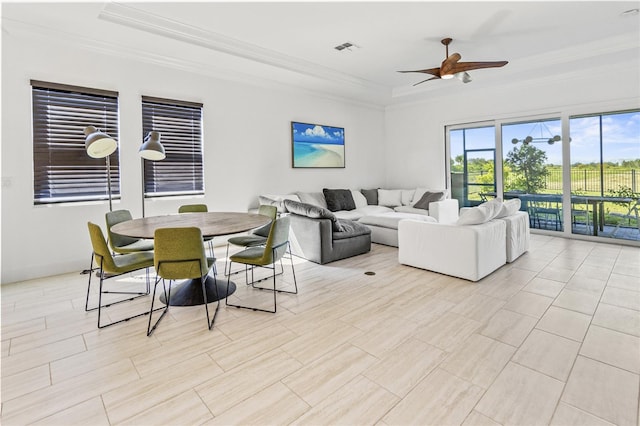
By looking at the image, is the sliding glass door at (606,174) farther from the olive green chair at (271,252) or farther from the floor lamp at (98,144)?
the floor lamp at (98,144)

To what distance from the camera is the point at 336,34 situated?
4188mm

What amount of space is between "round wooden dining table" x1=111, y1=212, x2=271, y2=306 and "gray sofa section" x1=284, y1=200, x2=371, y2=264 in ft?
3.53

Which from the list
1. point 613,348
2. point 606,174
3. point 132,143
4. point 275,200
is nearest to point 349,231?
point 275,200

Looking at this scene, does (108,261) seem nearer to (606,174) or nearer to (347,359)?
(347,359)

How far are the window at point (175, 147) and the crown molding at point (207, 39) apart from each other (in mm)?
1069

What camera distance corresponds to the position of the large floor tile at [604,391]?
1.59m

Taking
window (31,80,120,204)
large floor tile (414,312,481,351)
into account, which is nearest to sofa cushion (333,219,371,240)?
large floor tile (414,312,481,351)

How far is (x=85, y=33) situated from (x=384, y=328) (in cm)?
458

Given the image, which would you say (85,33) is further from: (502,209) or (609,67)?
(609,67)

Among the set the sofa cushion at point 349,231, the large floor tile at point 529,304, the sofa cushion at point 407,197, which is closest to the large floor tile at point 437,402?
the large floor tile at point 529,304

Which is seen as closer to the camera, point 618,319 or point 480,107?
point 618,319

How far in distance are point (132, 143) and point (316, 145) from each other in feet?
11.0

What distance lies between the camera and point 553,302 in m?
2.92

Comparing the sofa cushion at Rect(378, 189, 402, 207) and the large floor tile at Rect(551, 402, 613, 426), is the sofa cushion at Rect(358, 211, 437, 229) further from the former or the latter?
the large floor tile at Rect(551, 402, 613, 426)
